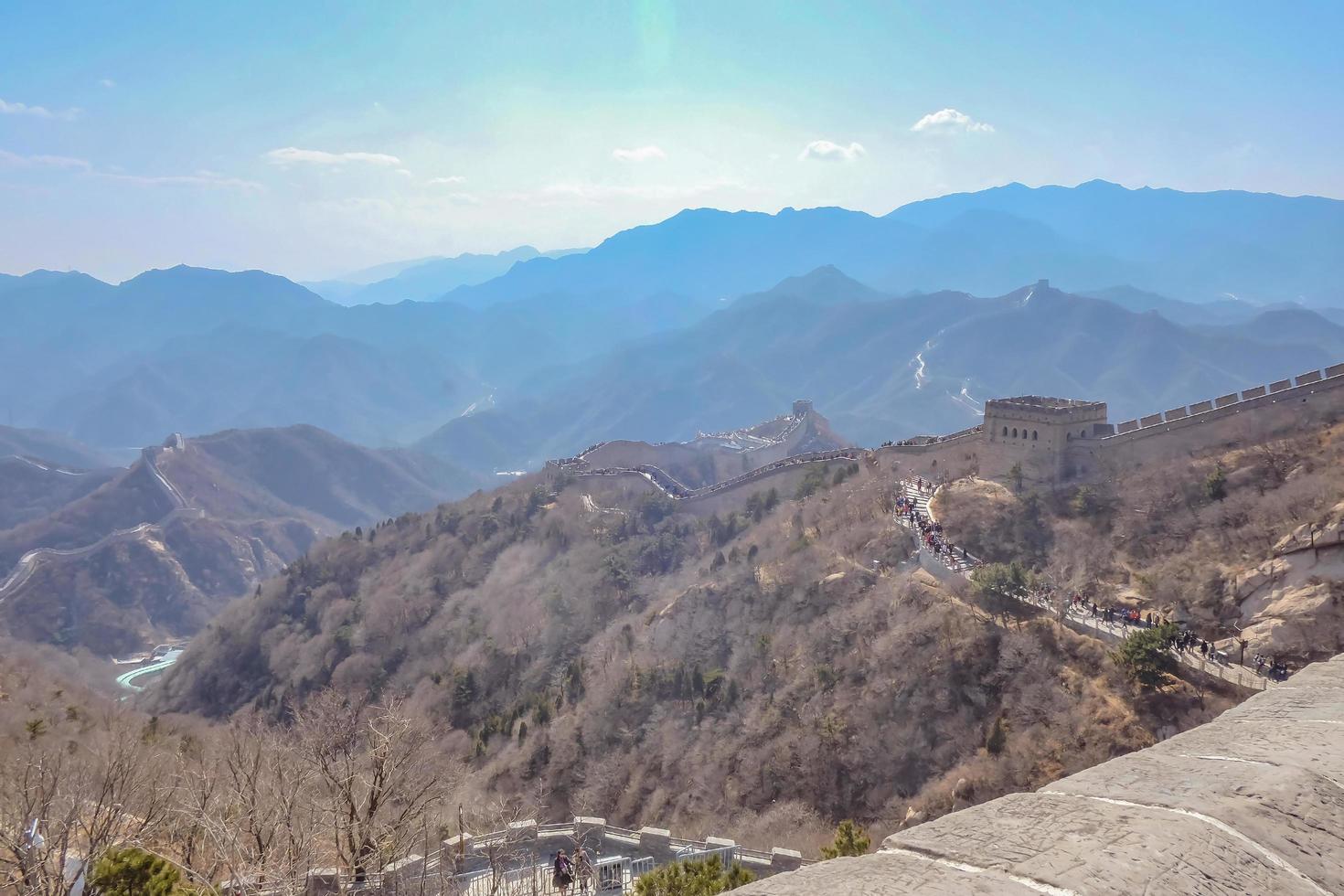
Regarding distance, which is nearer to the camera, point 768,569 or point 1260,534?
point 1260,534

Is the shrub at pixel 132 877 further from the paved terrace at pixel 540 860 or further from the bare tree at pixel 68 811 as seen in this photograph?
the paved terrace at pixel 540 860

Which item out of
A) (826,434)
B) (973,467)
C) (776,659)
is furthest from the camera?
(826,434)

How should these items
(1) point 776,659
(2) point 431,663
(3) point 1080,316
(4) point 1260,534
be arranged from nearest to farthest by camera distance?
(4) point 1260,534 < (1) point 776,659 < (2) point 431,663 < (3) point 1080,316

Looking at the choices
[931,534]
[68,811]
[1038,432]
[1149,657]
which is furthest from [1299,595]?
[68,811]

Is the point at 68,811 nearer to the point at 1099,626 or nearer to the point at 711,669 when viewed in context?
the point at 711,669

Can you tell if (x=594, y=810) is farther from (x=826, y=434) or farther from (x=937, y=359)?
(x=937, y=359)

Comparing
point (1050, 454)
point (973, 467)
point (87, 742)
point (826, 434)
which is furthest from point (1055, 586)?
point (826, 434)
